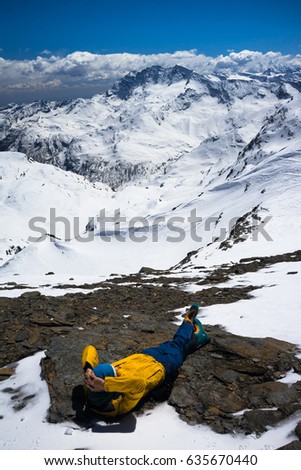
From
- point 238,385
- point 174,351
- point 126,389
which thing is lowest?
point 238,385

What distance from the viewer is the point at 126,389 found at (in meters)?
5.90

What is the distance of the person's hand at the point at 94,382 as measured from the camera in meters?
5.74

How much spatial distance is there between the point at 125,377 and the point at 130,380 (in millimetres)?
102

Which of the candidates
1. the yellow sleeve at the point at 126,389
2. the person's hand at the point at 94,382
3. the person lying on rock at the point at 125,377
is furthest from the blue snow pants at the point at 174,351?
the person's hand at the point at 94,382

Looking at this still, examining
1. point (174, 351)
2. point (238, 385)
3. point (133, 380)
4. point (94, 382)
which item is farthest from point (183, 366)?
point (94, 382)

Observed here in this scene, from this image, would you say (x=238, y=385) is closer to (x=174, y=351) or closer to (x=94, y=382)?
(x=174, y=351)

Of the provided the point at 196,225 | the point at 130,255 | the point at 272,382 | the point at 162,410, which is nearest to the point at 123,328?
the point at 162,410

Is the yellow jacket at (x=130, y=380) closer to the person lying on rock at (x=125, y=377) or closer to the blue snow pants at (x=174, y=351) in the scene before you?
the person lying on rock at (x=125, y=377)

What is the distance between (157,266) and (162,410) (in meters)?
40.6

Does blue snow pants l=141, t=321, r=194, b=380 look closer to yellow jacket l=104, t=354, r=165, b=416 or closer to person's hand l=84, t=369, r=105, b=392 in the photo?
yellow jacket l=104, t=354, r=165, b=416

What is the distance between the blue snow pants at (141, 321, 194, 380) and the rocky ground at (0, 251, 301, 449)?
287mm

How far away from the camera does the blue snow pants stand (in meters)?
6.79

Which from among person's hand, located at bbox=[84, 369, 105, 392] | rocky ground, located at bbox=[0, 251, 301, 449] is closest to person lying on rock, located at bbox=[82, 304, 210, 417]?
person's hand, located at bbox=[84, 369, 105, 392]

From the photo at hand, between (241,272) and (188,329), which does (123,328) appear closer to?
(188,329)
